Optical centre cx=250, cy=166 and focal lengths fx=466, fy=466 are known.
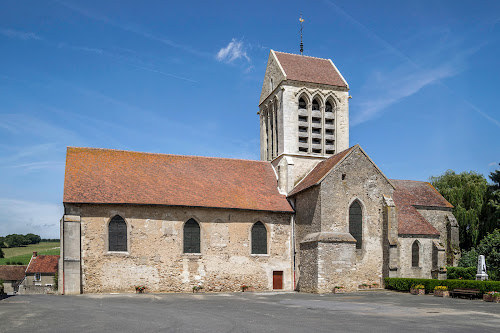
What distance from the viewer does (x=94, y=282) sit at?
85.3ft

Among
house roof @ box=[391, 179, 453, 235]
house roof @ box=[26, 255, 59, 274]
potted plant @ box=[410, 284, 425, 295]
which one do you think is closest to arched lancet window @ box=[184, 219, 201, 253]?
potted plant @ box=[410, 284, 425, 295]

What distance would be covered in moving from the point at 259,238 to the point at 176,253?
5.40 meters

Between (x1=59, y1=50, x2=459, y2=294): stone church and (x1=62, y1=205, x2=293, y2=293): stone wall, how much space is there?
6cm

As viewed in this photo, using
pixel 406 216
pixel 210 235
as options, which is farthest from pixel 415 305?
pixel 406 216

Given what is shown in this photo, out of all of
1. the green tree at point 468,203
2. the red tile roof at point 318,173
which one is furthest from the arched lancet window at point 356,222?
the green tree at point 468,203

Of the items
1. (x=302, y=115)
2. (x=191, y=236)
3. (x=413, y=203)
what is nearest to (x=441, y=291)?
(x=413, y=203)

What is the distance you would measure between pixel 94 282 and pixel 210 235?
713 cm

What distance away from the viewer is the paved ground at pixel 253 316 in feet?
44.6

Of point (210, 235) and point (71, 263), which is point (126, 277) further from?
point (210, 235)

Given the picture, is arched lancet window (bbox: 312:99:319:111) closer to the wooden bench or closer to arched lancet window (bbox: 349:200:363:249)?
arched lancet window (bbox: 349:200:363:249)

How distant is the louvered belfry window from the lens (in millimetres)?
26750

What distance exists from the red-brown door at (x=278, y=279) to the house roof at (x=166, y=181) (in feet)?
13.2

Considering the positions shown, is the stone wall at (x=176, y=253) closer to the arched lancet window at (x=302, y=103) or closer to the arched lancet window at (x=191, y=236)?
the arched lancet window at (x=191, y=236)

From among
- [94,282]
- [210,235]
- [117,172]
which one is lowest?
[94,282]
